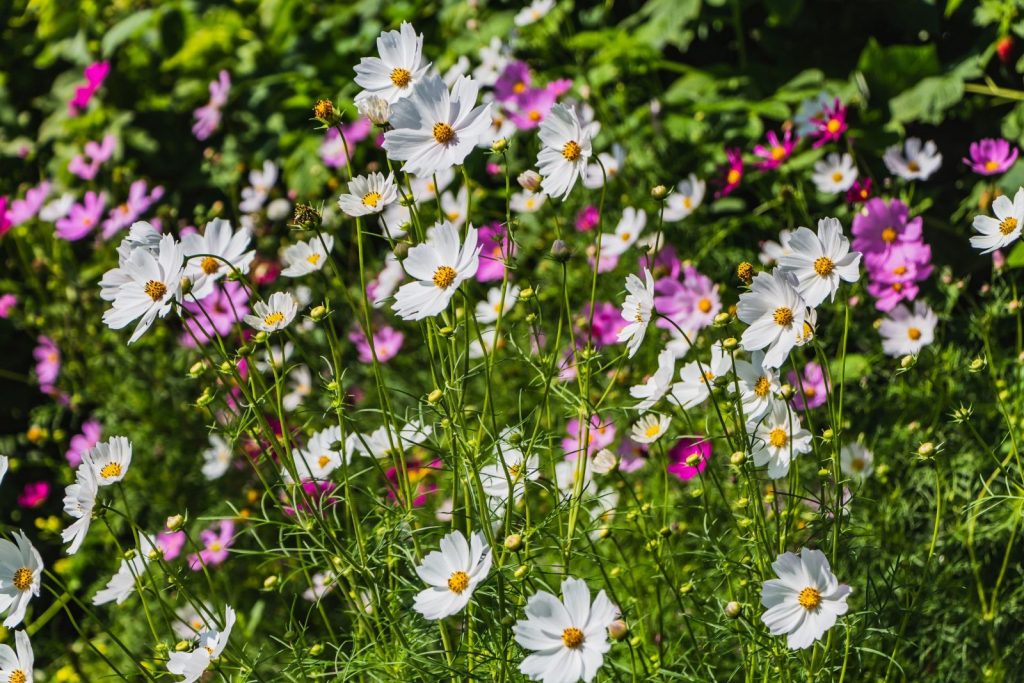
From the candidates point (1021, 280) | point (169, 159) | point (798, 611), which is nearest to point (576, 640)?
point (798, 611)

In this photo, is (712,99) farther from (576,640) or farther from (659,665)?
(576,640)

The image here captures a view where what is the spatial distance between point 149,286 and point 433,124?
0.36 m

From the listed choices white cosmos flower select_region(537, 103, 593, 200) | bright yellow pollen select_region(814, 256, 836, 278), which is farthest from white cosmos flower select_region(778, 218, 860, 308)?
white cosmos flower select_region(537, 103, 593, 200)

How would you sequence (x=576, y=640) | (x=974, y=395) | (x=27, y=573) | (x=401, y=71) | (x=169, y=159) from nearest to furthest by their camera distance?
1. (x=576, y=640)
2. (x=27, y=573)
3. (x=401, y=71)
4. (x=974, y=395)
5. (x=169, y=159)

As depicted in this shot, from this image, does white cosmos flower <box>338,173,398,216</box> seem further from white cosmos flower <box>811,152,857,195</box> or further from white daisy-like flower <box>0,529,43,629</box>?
white cosmos flower <box>811,152,857,195</box>

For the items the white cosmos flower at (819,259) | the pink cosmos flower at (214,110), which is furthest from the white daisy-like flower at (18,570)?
the pink cosmos flower at (214,110)

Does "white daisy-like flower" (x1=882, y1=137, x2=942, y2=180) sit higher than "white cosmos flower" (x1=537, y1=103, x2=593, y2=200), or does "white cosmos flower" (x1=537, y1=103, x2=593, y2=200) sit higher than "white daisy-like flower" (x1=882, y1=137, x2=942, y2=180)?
"white cosmos flower" (x1=537, y1=103, x2=593, y2=200)

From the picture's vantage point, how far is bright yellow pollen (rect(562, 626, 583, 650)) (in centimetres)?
97

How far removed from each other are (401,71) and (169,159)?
2.13 metres

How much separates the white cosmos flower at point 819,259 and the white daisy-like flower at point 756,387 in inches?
5.6

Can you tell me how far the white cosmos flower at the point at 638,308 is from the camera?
3.72 ft

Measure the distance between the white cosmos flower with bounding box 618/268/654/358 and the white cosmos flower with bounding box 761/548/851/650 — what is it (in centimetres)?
28

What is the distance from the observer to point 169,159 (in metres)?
3.15

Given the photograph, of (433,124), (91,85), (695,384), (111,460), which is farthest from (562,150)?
(91,85)
